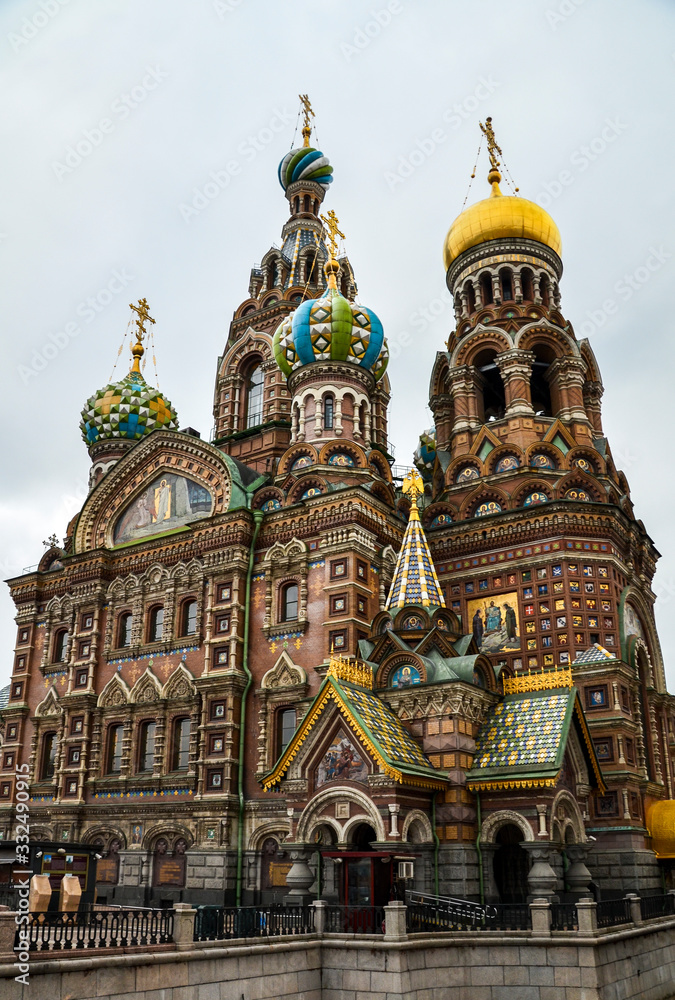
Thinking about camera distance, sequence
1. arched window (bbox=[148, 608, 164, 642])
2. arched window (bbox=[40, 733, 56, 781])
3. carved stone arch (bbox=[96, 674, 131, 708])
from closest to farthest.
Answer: carved stone arch (bbox=[96, 674, 131, 708]), arched window (bbox=[148, 608, 164, 642]), arched window (bbox=[40, 733, 56, 781])

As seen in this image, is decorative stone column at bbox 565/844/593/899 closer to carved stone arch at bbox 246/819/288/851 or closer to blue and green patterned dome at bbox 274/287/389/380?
carved stone arch at bbox 246/819/288/851

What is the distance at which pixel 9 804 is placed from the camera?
26.7 meters

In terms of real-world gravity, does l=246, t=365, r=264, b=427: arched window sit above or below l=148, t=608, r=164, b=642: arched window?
above

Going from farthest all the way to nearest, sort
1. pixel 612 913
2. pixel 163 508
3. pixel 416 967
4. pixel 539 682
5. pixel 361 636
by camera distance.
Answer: pixel 163 508 → pixel 361 636 → pixel 539 682 → pixel 612 913 → pixel 416 967

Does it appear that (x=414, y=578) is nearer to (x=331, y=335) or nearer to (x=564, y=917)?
(x=564, y=917)

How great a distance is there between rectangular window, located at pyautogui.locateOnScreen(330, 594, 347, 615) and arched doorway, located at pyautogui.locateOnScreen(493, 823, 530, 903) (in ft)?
20.9

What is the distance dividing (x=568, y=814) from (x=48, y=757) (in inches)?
655

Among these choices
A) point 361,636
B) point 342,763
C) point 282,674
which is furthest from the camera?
point 282,674

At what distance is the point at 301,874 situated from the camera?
15359mm

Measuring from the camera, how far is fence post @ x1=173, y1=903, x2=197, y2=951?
37.9ft

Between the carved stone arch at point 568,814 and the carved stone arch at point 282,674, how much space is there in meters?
7.51

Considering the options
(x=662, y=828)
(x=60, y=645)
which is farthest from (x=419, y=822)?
(x=60, y=645)

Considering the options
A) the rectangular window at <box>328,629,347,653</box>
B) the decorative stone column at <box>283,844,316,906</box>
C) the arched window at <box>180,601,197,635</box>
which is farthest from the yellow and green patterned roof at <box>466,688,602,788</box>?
the arched window at <box>180,601,197,635</box>

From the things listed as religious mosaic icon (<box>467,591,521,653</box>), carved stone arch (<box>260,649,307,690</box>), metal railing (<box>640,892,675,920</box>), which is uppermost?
religious mosaic icon (<box>467,591,521,653</box>)
